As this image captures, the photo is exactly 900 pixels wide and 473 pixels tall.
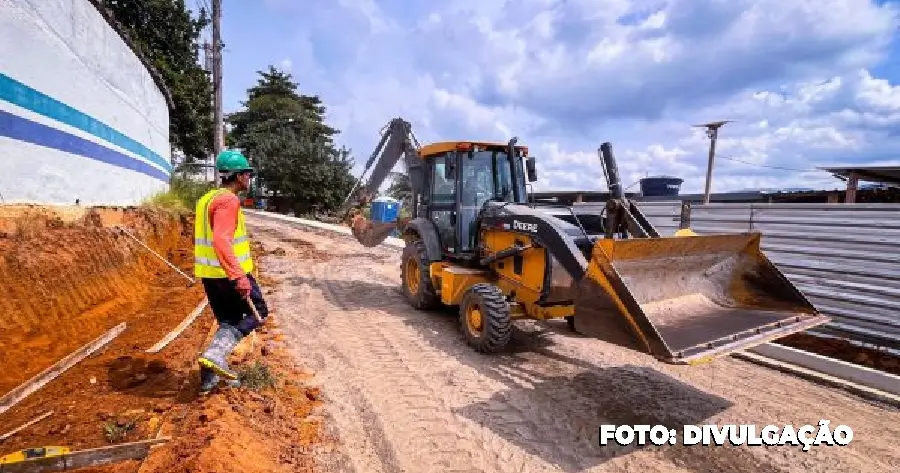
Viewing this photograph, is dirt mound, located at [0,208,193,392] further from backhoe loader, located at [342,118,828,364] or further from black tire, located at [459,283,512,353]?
black tire, located at [459,283,512,353]

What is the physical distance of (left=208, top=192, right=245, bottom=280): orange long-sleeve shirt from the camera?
3461mm

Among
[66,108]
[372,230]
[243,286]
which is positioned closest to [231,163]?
[243,286]

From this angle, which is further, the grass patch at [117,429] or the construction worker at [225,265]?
the construction worker at [225,265]

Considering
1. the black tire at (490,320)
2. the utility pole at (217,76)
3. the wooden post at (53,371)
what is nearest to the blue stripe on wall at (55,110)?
the wooden post at (53,371)

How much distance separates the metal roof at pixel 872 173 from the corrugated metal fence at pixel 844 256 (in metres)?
7.22

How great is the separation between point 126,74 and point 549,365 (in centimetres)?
921

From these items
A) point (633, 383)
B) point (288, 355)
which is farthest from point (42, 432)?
point (633, 383)

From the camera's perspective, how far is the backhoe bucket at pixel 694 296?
3.53 metres

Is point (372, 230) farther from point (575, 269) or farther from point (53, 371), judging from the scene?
point (53, 371)

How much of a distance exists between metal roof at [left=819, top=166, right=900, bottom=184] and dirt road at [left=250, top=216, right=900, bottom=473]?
9804 mm

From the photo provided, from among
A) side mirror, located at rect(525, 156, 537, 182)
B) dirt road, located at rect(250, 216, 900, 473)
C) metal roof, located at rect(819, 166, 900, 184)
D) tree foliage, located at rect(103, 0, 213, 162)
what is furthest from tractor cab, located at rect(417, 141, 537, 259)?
tree foliage, located at rect(103, 0, 213, 162)

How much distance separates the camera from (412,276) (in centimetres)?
752

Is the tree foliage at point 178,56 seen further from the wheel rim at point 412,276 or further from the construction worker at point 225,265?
the construction worker at point 225,265

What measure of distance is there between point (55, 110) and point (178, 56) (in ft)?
55.1
